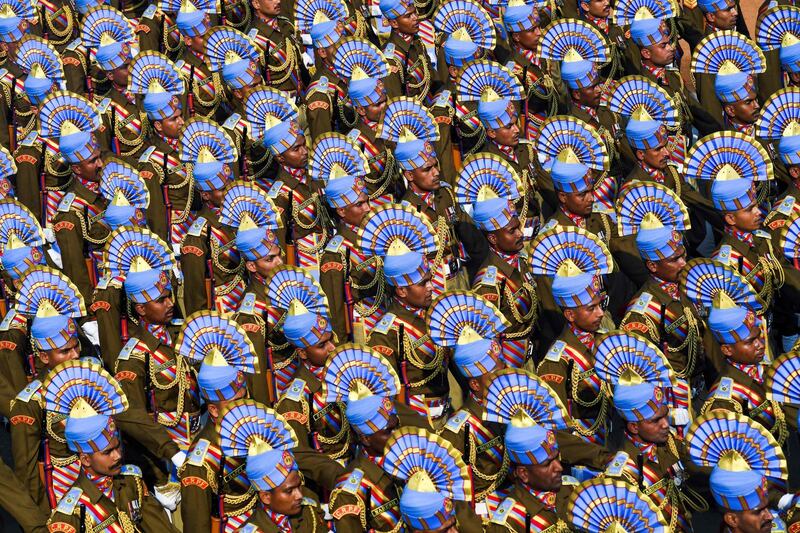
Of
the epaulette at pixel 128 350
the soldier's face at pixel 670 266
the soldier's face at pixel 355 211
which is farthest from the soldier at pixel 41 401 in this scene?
the soldier's face at pixel 670 266

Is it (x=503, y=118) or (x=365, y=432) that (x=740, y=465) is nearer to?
(x=365, y=432)

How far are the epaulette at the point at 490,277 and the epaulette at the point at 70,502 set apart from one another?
5.88 meters

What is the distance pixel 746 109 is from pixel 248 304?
305 inches

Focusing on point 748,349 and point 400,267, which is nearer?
point 748,349

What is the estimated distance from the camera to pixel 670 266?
20172 millimetres

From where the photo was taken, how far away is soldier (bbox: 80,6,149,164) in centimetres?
2484

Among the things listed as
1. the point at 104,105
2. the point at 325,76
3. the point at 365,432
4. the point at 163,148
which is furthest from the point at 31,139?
the point at 365,432

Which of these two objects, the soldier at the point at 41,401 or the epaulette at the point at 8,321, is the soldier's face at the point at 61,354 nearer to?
the soldier at the point at 41,401

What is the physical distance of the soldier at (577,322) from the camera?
18.9 m

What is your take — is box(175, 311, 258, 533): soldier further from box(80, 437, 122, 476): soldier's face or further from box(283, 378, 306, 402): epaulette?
box(80, 437, 122, 476): soldier's face

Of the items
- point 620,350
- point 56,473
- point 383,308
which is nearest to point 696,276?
point 620,350

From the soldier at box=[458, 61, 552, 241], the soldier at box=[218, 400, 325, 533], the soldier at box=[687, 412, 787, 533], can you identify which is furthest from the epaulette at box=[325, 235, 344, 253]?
the soldier at box=[687, 412, 787, 533]

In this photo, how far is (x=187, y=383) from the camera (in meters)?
19.8

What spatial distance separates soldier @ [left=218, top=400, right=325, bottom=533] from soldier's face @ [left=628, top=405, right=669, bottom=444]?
143 inches
